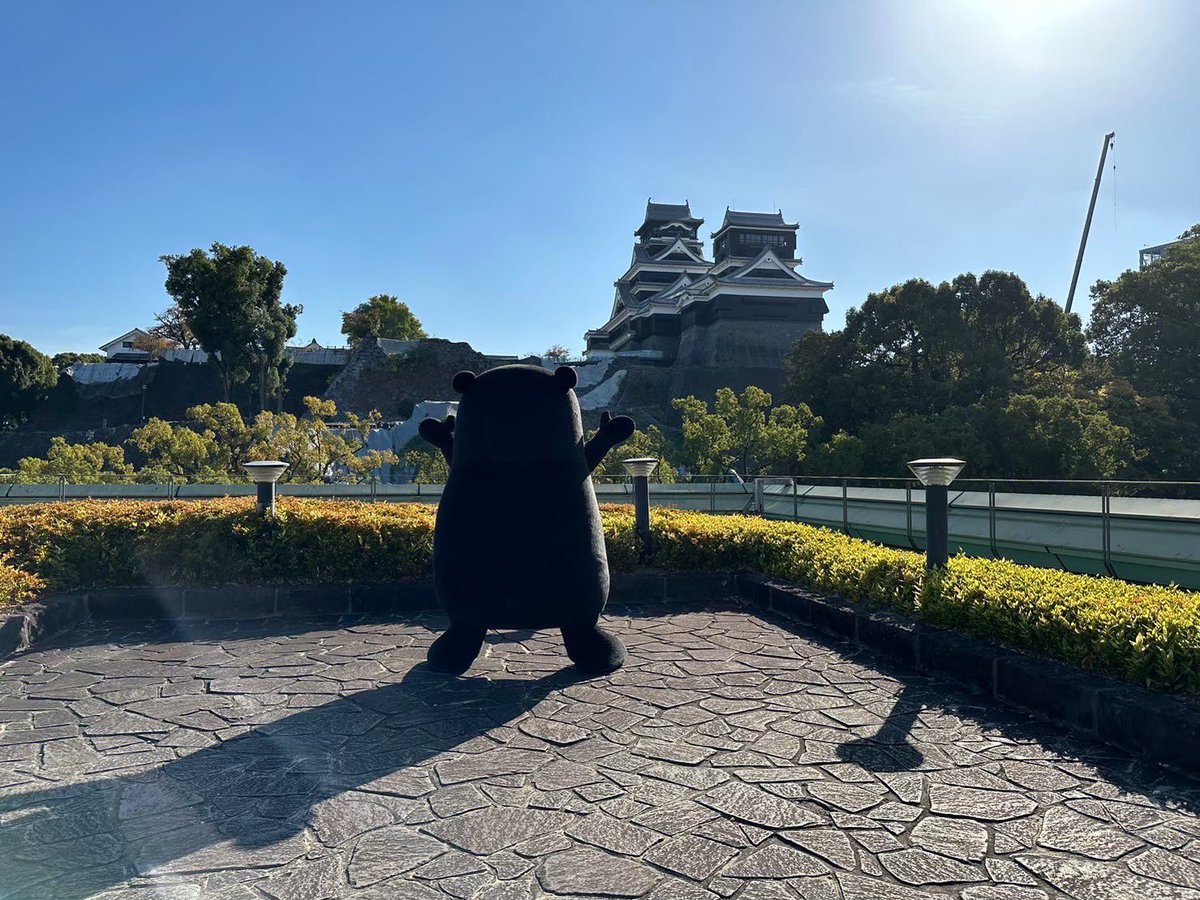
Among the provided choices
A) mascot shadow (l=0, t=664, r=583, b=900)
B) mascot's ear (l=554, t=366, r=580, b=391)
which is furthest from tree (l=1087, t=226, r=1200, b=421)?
mascot shadow (l=0, t=664, r=583, b=900)

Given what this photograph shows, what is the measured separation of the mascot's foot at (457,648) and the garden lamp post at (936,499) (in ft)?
9.66

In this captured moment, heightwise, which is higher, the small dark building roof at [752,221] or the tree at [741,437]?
the small dark building roof at [752,221]

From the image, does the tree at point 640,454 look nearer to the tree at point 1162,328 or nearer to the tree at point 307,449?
the tree at point 307,449

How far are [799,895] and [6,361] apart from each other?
159 feet

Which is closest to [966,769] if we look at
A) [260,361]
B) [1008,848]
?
[1008,848]

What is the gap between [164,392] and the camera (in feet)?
151

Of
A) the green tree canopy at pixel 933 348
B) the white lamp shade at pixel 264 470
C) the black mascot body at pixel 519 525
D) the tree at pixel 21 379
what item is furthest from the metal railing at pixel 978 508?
the tree at pixel 21 379

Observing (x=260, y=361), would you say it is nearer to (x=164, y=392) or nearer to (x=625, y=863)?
(x=164, y=392)

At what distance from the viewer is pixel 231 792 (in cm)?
310

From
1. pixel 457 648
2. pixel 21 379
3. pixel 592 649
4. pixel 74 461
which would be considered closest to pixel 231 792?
pixel 457 648

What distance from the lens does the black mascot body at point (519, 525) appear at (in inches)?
173

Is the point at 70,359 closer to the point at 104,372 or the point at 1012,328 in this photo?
the point at 104,372

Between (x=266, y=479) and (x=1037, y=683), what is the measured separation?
5739 millimetres

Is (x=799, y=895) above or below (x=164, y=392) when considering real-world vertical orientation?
below
